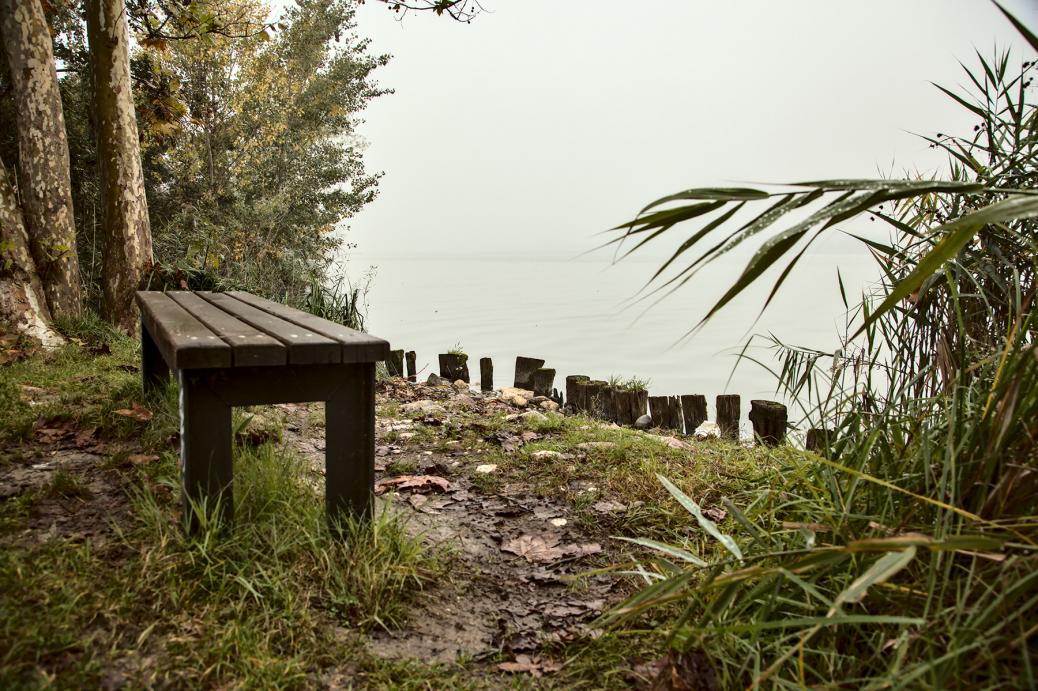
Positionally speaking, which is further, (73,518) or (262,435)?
(262,435)

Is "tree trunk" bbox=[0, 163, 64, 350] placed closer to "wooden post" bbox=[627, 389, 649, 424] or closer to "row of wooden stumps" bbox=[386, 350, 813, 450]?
"row of wooden stumps" bbox=[386, 350, 813, 450]

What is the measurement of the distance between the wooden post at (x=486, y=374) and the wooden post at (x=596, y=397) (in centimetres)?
145

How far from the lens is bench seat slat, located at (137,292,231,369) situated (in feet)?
5.93

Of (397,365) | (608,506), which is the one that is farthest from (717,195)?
(397,365)

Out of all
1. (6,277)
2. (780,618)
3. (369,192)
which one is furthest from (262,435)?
(369,192)

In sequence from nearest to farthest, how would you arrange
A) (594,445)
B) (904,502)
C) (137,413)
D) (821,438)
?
(904,502), (821,438), (137,413), (594,445)

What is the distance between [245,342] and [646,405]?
404cm

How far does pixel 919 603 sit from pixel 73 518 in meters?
2.48

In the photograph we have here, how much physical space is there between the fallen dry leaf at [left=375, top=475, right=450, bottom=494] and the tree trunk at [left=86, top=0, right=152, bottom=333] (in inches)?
157

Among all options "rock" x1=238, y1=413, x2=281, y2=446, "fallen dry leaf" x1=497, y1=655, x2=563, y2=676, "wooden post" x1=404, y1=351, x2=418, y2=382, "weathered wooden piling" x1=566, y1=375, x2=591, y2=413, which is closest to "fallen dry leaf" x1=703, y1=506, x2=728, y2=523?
"fallen dry leaf" x1=497, y1=655, x2=563, y2=676

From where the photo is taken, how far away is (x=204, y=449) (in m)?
1.97

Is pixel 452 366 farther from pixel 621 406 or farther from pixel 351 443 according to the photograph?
pixel 351 443

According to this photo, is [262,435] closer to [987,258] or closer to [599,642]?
[599,642]

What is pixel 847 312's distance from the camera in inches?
101
